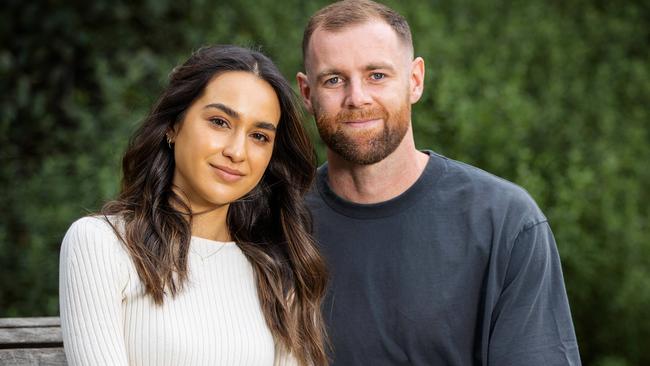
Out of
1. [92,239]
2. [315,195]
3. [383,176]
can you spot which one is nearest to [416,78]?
[383,176]

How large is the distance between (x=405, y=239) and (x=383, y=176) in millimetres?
211

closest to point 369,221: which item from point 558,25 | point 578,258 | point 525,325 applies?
point 525,325

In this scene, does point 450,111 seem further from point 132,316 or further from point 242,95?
point 132,316

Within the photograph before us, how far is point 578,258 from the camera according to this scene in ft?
15.1

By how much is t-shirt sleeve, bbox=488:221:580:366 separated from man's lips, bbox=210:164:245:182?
802 mm

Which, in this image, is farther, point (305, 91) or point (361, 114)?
point (305, 91)

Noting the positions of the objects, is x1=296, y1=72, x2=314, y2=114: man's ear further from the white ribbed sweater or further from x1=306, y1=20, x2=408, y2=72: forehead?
the white ribbed sweater

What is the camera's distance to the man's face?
3002mm

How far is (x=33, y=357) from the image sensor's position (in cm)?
275

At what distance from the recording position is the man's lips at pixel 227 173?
8.73ft

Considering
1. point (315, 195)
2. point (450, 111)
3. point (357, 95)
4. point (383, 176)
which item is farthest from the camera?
point (450, 111)

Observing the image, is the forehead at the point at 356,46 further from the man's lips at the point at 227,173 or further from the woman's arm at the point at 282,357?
the woman's arm at the point at 282,357

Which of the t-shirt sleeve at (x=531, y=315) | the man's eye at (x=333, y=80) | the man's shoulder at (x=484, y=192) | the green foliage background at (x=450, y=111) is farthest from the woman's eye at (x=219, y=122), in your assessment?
the green foliage background at (x=450, y=111)

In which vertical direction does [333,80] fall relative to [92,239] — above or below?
above
